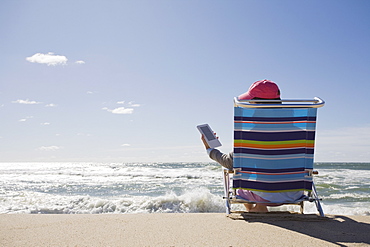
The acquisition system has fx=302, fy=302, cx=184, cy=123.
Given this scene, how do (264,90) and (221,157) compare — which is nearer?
(264,90)

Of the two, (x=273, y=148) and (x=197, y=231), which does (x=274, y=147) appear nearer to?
(x=273, y=148)

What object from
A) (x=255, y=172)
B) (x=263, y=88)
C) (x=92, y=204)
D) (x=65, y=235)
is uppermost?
(x=263, y=88)

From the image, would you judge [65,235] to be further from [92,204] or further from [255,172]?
[92,204]

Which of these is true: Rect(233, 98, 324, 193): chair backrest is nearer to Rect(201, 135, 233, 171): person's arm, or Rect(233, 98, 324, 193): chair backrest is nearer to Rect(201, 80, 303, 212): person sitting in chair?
Rect(201, 80, 303, 212): person sitting in chair

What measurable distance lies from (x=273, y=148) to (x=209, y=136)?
75cm

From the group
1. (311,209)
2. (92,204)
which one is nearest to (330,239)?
(311,209)

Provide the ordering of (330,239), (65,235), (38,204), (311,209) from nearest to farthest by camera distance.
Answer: (330,239) → (65,235) → (311,209) → (38,204)

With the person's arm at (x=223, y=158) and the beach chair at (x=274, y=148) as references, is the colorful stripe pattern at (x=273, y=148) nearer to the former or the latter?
the beach chair at (x=274, y=148)

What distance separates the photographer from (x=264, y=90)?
3.14 meters

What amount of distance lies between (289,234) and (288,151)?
957 millimetres

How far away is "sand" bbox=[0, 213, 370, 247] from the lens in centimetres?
223

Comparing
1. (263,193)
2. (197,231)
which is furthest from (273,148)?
(197,231)

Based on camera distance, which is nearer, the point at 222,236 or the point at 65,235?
the point at 222,236

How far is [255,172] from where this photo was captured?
3.10 metres
